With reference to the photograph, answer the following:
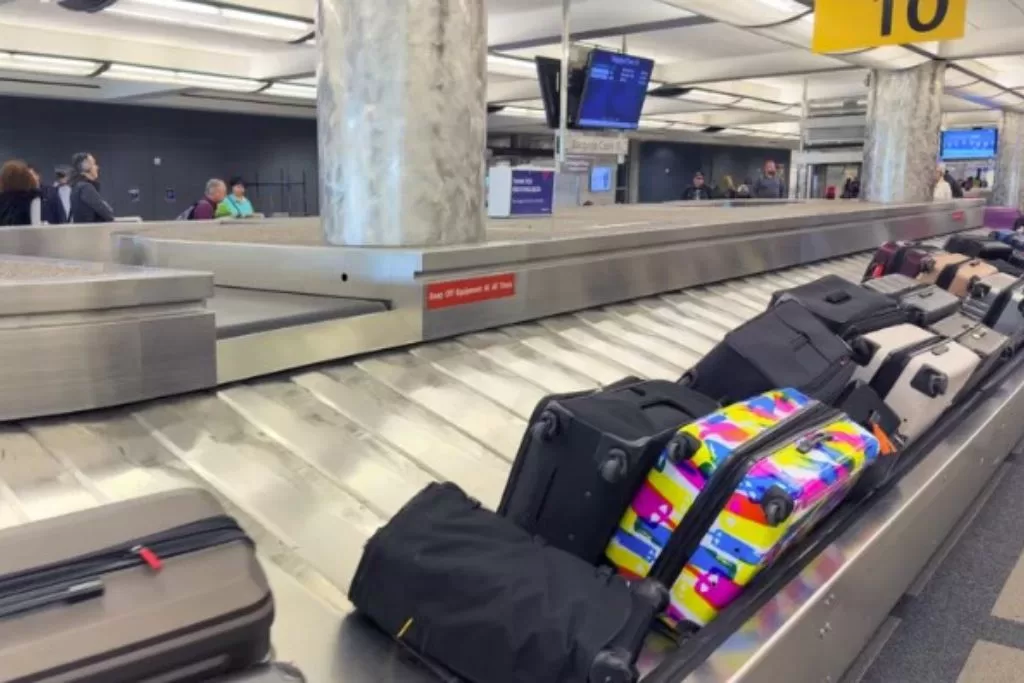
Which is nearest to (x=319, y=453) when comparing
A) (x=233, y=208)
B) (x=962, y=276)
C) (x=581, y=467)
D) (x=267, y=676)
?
(x=581, y=467)

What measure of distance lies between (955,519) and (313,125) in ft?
65.2

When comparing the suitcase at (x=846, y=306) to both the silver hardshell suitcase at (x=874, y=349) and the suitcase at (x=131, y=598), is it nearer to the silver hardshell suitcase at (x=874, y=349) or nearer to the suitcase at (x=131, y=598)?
the silver hardshell suitcase at (x=874, y=349)

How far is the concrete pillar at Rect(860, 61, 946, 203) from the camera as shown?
10406mm

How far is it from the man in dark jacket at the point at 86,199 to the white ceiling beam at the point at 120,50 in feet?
13.9

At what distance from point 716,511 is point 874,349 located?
1.32 metres

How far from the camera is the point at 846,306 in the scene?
305 cm

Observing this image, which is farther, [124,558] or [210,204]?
[210,204]

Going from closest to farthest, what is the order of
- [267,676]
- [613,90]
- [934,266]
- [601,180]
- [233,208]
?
[267,676] → [934,266] → [233,208] → [613,90] → [601,180]

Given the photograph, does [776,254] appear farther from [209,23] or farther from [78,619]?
[209,23]

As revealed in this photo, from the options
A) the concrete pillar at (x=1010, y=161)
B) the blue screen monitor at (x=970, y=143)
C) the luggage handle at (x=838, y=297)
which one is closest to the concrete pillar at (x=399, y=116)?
the luggage handle at (x=838, y=297)

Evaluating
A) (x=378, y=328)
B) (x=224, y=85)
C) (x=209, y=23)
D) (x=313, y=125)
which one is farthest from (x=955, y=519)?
(x=313, y=125)

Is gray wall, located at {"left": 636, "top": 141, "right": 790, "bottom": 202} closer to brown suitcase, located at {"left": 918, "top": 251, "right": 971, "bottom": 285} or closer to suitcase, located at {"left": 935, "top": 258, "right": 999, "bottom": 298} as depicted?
brown suitcase, located at {"left": 918, "top": 251, "right": 971, "bottom": 285}

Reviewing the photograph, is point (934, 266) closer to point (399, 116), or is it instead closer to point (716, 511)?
point (399, 116)

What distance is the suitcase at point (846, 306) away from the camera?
114 inches
